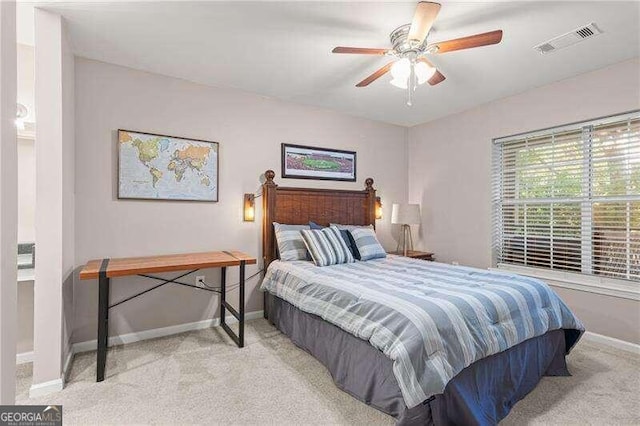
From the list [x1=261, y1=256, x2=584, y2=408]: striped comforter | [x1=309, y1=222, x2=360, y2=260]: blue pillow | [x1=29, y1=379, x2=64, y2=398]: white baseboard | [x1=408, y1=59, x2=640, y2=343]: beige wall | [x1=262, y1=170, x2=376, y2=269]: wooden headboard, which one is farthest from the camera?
[x1=262, y1=170, x2=376, y2=269]: wooden headboard

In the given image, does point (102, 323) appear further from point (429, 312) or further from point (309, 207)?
point (309, 207)

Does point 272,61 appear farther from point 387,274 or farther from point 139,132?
point 387,274

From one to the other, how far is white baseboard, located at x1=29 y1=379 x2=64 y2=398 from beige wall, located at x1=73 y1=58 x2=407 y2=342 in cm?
67

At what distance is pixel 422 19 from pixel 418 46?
31cm

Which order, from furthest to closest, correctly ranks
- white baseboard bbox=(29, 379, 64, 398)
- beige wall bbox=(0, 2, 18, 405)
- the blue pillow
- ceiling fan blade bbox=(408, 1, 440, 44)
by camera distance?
the blue pillow → white baseboard bbox=(29, 379, 64, 398) → ceiling fan blade bbox=(408, 1, 440, 44) → beige wall bbox=(0, 2, 18, 405)

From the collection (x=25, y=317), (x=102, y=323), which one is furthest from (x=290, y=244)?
(x=25, y=317)

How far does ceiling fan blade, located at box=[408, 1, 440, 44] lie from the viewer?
1761 mm

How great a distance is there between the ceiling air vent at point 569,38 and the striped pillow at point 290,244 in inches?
105

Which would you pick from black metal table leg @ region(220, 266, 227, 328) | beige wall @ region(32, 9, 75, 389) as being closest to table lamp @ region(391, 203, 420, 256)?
black metal table leg @ region(220, 266, 227, 328)

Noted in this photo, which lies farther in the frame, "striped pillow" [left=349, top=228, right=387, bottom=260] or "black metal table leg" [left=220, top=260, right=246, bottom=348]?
"striped pillow" [left=349, top=228, right=387, bottom=260]

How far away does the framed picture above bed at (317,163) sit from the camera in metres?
3.80

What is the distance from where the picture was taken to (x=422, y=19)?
1.89 metres

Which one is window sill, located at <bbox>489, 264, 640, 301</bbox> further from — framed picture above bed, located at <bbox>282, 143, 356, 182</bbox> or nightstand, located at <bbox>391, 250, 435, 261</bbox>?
framed picture above bed, located at <bbox>282, 143, 356, 182</bbox>

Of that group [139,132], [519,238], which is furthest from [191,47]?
[519,238]
